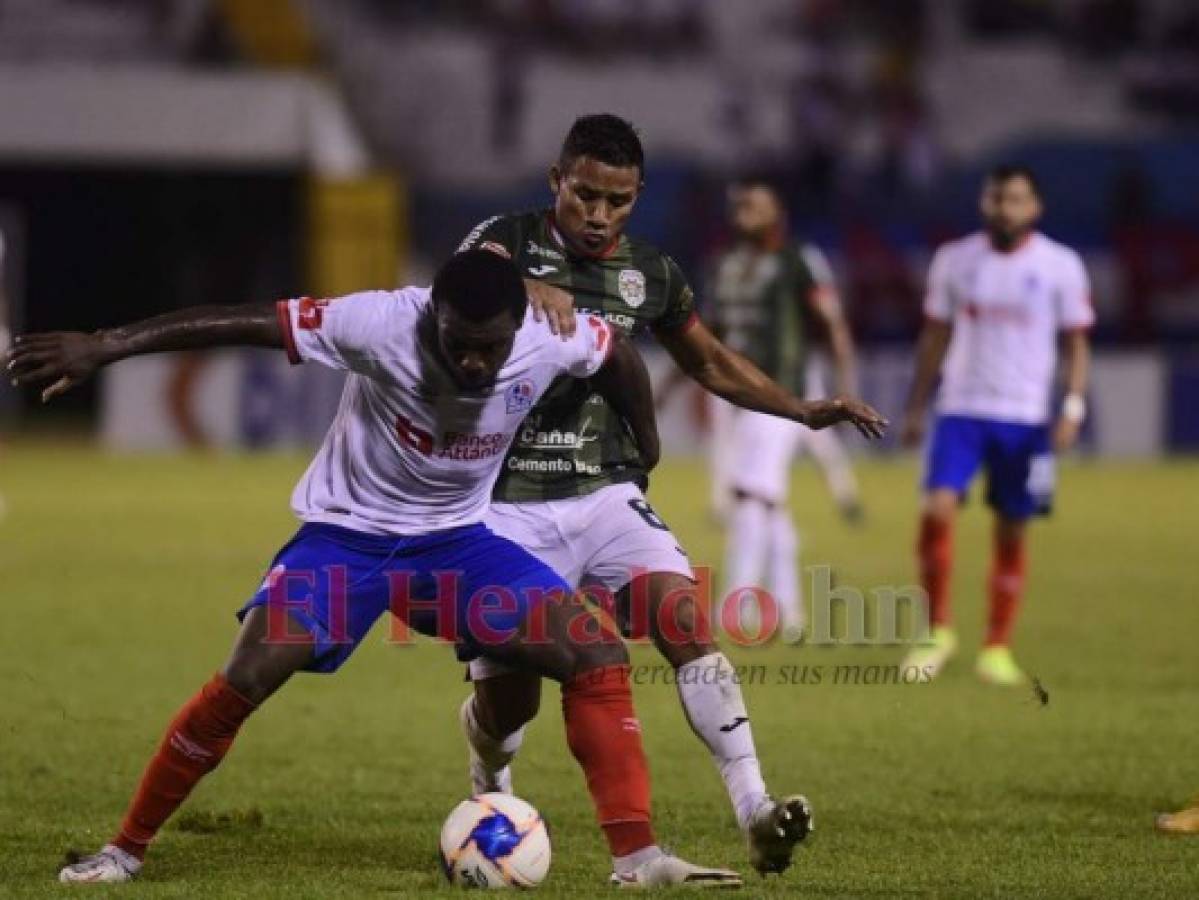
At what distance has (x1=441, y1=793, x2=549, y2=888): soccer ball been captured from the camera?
608 cm

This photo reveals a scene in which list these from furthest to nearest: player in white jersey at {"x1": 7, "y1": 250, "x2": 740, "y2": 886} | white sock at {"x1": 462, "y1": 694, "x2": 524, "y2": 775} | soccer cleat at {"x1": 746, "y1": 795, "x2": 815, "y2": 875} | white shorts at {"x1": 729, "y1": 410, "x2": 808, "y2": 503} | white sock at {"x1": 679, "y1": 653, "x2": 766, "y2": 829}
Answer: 1. white shorts at {"x1": 729, "y1": 410, "x2": 808, "y2": 503}
2. white sock at {"x1": 462, "y1": 694, "x2": 524, "y2": 775}
3. white sock at {"x1": 679, "y1": 653, "x2": 766, "y2": 829}
4. player in white jersey at {"x1": 7, "y1": 250, "x2": 740, "y2": 886}
5. soccer cleat at {"x1": 746, "y1": 795, "x2": 815, "y2": 875}

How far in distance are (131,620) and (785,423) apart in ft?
12.1

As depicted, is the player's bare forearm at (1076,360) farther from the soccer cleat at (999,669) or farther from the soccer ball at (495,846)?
the soccer ball at (495,846)

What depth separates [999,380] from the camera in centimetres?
1107

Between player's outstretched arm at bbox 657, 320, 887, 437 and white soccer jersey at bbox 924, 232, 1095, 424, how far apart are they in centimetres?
434

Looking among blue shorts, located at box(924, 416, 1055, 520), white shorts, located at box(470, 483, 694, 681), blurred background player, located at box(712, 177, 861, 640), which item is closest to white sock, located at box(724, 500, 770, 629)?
blurred background player, located at box(712, 177, 861, 640)

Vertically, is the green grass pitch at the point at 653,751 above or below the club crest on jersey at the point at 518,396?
below

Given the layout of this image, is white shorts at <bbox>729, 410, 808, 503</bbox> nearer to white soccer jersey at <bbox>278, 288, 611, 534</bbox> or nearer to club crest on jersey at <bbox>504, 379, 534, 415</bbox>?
white soccer jersey at <bbox>278, 288, 611, 534</bbox>

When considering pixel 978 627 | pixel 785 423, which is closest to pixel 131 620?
pixel 785 423

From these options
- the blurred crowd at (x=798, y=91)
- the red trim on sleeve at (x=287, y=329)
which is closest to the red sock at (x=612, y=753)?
the red trim on sleeve at (x=287, y=329)

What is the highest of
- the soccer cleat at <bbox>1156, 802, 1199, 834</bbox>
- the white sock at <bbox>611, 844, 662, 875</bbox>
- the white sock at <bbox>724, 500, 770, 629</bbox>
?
the white sock at <bbox>611, 844, 662, 875</bbox>

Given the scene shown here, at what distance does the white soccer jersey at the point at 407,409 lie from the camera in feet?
20.0

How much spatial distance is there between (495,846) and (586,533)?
42.6 inches

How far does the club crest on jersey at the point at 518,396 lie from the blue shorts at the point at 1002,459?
504 cm
